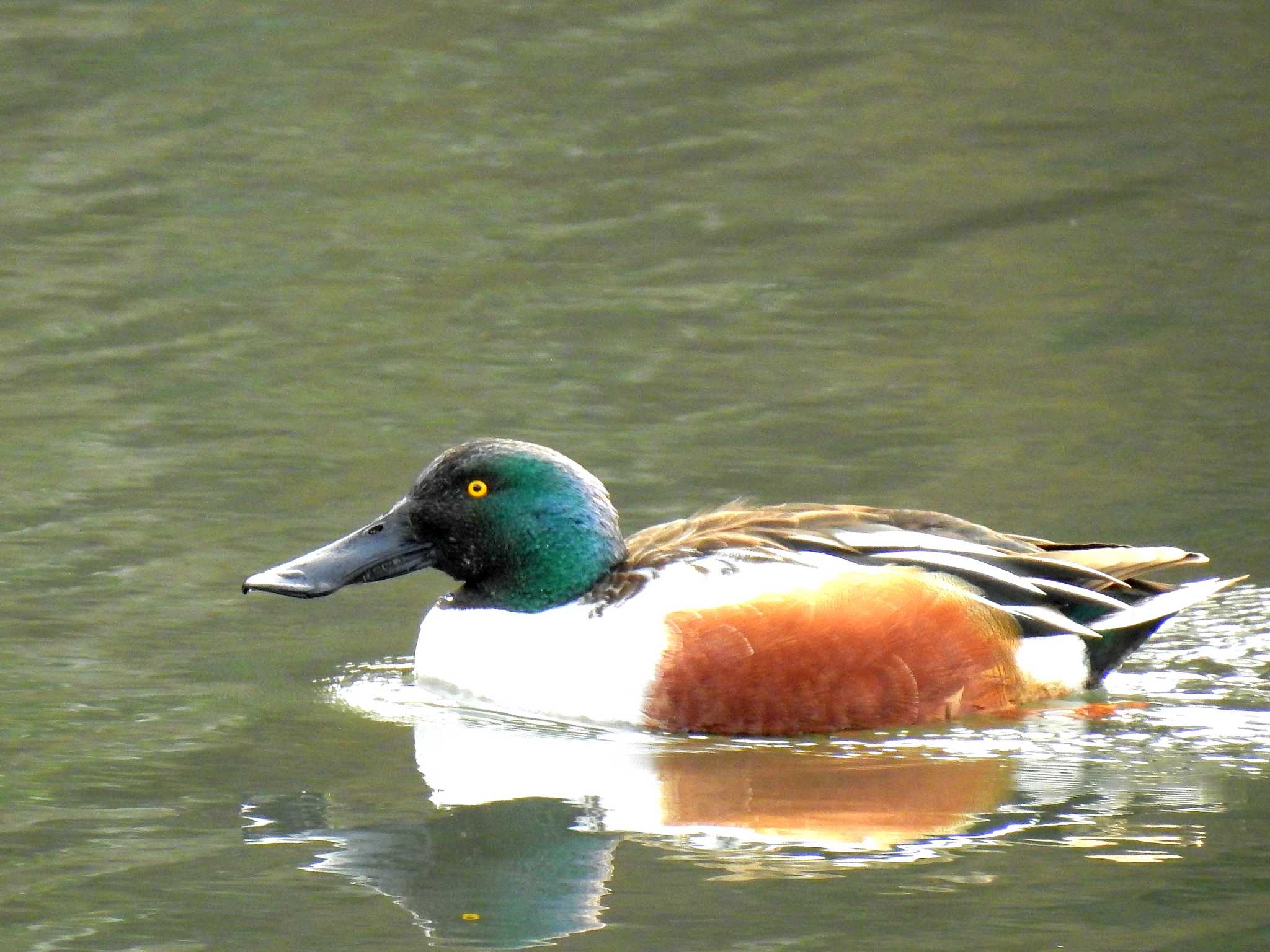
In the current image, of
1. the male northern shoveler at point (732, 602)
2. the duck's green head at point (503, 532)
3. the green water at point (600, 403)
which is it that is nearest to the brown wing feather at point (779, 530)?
the male northern shoveler at point (732, 602)

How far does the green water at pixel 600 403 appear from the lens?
521 centimetres

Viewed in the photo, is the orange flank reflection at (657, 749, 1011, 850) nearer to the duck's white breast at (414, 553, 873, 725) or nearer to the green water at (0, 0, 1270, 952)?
the green water at (0, 0, 1270, 952)

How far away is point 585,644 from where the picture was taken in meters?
6.60

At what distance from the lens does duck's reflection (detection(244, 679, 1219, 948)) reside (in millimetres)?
5086

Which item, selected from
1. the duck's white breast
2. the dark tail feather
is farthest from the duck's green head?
the dark tail feather

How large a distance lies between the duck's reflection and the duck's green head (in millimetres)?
402

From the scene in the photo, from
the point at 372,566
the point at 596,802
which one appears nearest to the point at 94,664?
the point at 372,566

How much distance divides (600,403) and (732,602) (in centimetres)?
322

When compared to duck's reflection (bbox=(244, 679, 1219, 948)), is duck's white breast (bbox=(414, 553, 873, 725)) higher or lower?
higher

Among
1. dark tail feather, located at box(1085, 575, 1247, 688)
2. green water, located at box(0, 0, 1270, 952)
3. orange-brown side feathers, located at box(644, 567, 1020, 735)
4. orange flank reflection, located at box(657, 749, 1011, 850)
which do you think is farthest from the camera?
dark tail feather, located at box(1085, 575, 1247, 688)

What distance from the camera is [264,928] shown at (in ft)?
15.8

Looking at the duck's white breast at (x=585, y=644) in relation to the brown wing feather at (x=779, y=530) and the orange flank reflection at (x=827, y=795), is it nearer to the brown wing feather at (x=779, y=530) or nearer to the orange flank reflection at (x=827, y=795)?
the brown wing feather at (x=779, y=530)

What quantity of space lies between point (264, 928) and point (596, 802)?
1.21m

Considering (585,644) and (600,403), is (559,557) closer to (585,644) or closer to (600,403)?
(585,644)
